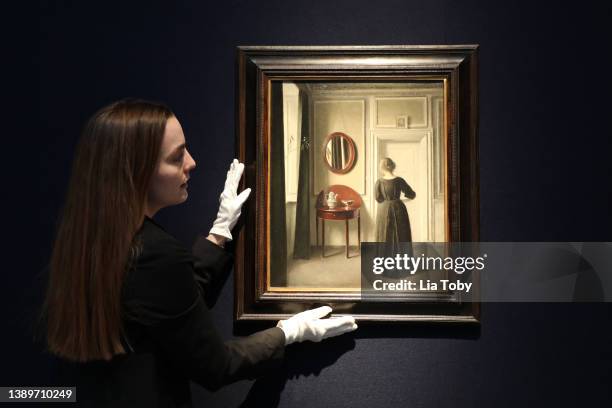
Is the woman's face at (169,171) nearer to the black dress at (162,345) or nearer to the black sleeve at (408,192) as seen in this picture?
the black dress at (162,345)

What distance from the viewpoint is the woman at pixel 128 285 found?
38.8 inches

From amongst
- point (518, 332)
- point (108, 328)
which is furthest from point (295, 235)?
point (518, 332)

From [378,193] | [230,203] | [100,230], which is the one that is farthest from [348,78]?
[100,230]

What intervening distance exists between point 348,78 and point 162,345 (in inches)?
32.0

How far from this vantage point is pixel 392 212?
133 centimetres

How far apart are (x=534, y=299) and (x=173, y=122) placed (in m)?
1.04

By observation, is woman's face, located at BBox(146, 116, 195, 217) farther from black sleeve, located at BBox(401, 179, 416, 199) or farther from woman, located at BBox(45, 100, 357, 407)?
black sleeve, located at BBox(401, 179, 416, 199)

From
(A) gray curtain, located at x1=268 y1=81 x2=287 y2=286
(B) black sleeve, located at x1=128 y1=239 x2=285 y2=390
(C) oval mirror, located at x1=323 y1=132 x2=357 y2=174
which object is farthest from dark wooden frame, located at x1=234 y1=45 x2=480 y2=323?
(B) black sleeve, located at x1=128 y1=239 x2=285 y2=390

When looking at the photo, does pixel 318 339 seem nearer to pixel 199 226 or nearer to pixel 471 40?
pixel 199 226

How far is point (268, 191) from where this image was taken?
1.35 metres

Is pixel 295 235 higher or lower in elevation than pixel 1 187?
lower

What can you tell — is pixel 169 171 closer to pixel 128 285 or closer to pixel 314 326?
pixel 128 285

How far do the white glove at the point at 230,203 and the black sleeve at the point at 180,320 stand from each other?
273mm

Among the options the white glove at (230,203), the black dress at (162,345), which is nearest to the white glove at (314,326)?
the black dress at (162,345)
